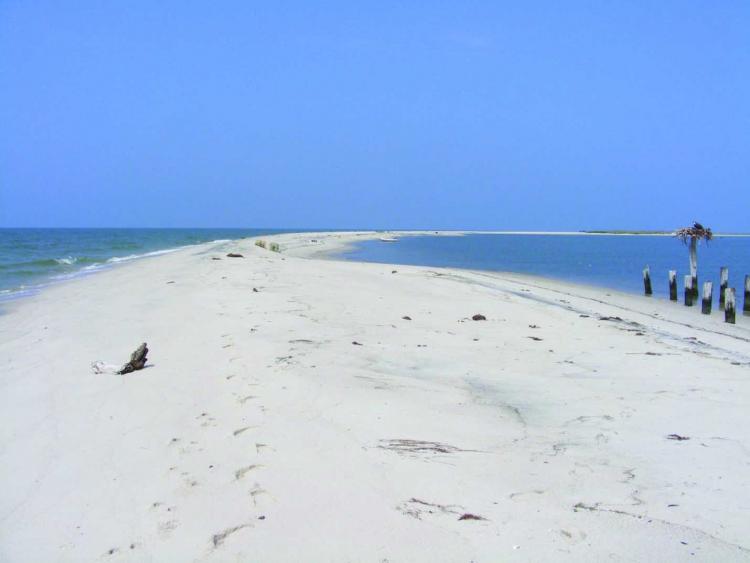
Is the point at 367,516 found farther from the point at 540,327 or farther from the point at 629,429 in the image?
the point at 540,327

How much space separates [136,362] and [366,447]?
324 cm

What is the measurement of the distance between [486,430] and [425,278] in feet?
45.4

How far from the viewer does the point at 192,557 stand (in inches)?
115

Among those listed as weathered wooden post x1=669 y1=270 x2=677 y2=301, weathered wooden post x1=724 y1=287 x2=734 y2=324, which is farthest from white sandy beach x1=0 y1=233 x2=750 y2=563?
weathered wooden post x1=669 y1=270 x2=677 y2=301

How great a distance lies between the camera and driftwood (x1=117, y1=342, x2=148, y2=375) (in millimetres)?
6205

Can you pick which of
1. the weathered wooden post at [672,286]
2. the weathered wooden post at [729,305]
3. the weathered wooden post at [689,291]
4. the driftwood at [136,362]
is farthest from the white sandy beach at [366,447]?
the weathered wooden post at [672,286]

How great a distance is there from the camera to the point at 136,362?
6340 millimetres

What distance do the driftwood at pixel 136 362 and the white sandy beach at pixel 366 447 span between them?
0.10 metres

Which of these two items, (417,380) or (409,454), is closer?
(409,454)

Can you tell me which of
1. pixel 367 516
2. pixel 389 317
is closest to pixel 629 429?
pixel 367 516

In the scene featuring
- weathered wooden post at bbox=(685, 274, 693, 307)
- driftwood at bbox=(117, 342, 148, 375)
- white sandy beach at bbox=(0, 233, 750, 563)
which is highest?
driftwood at bbox=(117, 342, 148, 375)

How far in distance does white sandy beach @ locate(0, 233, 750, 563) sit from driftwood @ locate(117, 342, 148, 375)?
10cm

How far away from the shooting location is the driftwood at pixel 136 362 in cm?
620

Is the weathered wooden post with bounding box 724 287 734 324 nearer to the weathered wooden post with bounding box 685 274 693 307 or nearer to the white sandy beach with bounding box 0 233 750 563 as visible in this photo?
the weathered wooden post with bounding box 685 274 693 307
